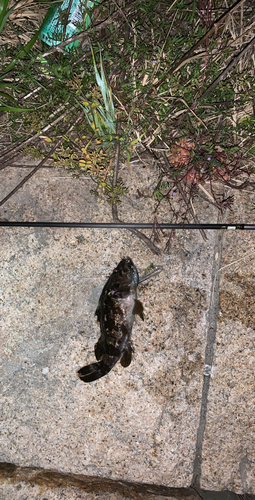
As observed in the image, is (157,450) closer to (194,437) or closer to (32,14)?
(194,437)

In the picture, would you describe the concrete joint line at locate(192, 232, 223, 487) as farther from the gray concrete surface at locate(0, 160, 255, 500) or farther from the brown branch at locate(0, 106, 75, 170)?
the brown branch at locate(0, 106, 75, 170)

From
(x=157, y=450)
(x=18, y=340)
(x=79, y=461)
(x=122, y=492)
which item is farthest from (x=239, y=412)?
(x=18, y=340)

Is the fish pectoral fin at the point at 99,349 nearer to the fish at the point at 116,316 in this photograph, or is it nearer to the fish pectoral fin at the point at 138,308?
the fish at the point at 116,316

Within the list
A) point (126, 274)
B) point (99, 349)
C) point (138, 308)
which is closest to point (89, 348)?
point (99, 349)

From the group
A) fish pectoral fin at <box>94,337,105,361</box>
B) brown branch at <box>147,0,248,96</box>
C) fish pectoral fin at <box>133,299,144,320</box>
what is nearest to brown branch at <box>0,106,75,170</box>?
brown branch at <box>147,0,248,96</box>

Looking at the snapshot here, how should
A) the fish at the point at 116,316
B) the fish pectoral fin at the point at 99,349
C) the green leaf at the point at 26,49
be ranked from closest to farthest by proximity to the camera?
the green leaf at the point at 26,49 → the fish at the point at 116,316 → the fish pectoral fin at the point at 99,349

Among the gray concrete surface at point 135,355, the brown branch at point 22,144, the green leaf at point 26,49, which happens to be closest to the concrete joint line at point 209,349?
the gray concrete surface at point 135,355
